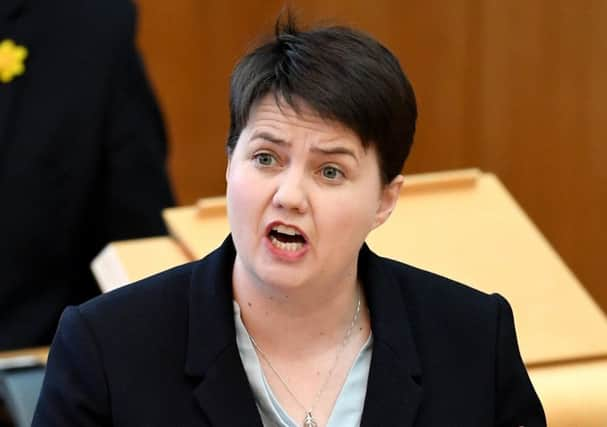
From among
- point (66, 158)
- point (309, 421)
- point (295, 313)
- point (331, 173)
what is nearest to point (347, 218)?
point (331, 173)

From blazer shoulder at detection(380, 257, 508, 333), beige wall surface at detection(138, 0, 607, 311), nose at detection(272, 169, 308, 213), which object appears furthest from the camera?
beige wall surface at detection(138, 0, 607, 311)

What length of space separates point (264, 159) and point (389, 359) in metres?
0.35

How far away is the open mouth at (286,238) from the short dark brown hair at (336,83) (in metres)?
0.14

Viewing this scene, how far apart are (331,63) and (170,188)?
1414 millimetres

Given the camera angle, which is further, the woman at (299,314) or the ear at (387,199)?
the ear at (387,199)

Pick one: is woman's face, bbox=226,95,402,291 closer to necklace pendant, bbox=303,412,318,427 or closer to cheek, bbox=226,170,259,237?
cheek, bbox=226,170,259,237

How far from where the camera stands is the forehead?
1.96 m

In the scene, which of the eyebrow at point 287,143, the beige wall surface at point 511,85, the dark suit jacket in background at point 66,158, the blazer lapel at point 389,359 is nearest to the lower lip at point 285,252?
the eyebrow at point 287,143

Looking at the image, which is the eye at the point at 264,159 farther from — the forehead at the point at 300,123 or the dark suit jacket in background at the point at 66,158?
the dark suit jacket in background at the point at 66,158

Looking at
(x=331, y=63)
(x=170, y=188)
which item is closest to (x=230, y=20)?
(x=170, y=188)

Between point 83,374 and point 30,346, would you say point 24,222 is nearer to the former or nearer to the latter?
point 30,346

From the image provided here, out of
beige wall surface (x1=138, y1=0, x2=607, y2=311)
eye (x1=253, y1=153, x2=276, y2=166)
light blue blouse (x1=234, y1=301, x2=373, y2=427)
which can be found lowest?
beige wall surface (x1=138, y1=0, x2=607, y2=311)

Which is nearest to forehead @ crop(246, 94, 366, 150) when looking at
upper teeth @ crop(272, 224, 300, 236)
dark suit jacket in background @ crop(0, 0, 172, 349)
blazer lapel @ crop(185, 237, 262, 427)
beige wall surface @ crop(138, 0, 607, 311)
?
upper teeth @ crop(272, 224, 300, 236)

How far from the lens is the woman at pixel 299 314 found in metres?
1.97
